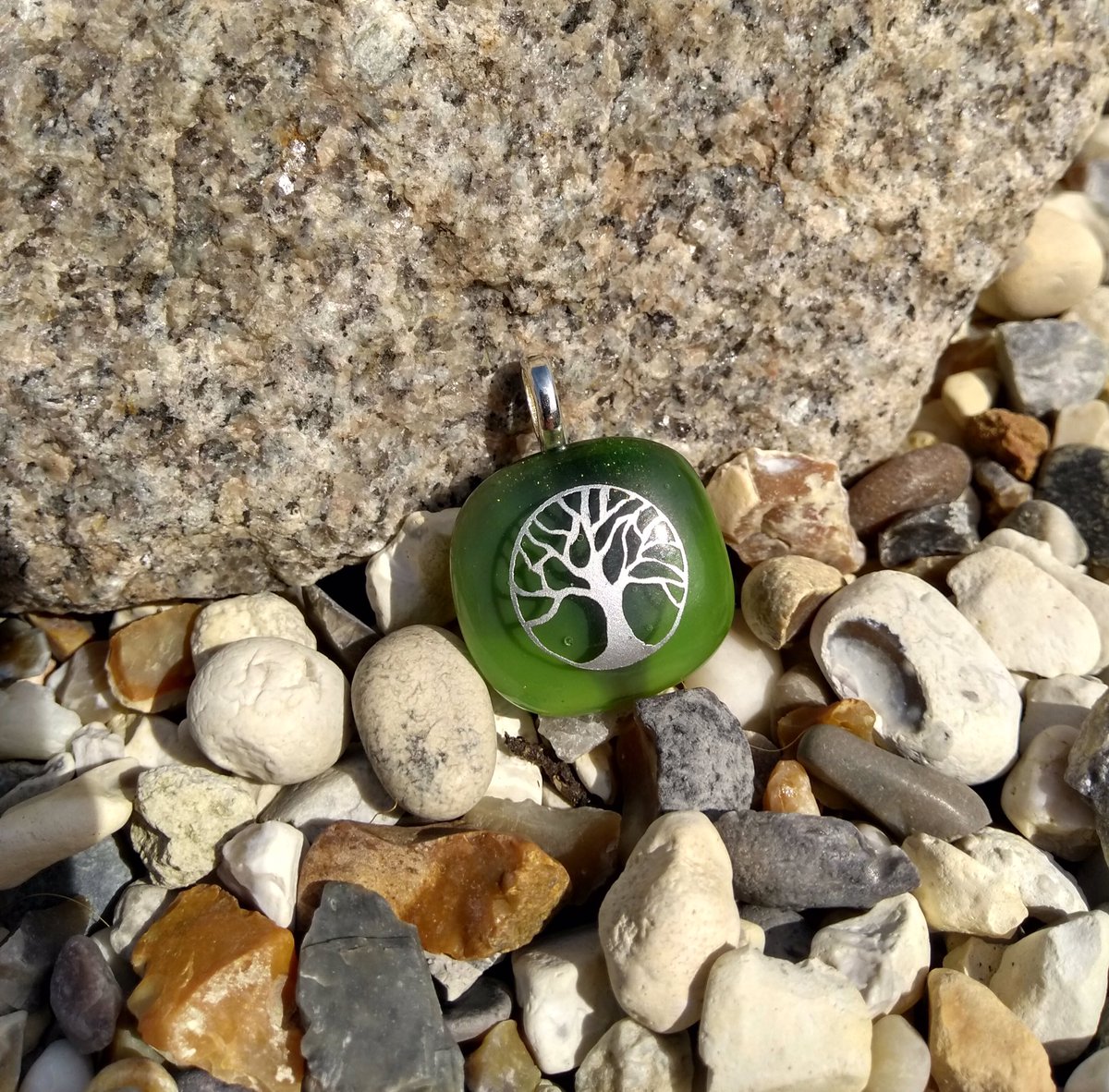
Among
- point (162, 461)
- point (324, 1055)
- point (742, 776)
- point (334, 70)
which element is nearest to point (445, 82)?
point (334, 70)

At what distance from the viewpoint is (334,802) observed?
7.32ft

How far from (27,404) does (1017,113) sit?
7.64 ft

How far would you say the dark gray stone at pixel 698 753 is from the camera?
7.02 ft

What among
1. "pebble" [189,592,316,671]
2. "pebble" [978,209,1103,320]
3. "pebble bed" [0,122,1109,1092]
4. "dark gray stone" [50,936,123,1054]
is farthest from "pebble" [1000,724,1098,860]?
"dark gray stone" [50,936,123,1054]

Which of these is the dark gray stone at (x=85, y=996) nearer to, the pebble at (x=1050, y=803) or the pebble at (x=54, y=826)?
the pebble at (x=54, y=826)

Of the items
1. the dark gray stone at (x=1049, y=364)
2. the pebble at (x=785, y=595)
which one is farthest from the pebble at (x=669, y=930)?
the dark gray stone at (x=1049, y=364)

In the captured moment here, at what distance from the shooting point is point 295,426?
2312 millimetres

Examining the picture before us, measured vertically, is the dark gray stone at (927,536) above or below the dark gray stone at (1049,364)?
below

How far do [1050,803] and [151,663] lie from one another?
2041 millimetres

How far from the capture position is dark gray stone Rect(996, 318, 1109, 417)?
9.61 feet

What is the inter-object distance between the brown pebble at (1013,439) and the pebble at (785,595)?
693mm

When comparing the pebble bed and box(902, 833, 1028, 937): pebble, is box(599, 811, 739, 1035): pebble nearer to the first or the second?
the pebble bed

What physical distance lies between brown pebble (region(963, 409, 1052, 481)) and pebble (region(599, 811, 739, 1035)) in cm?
154

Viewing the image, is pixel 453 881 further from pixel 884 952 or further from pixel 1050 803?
pixel 1050 803
